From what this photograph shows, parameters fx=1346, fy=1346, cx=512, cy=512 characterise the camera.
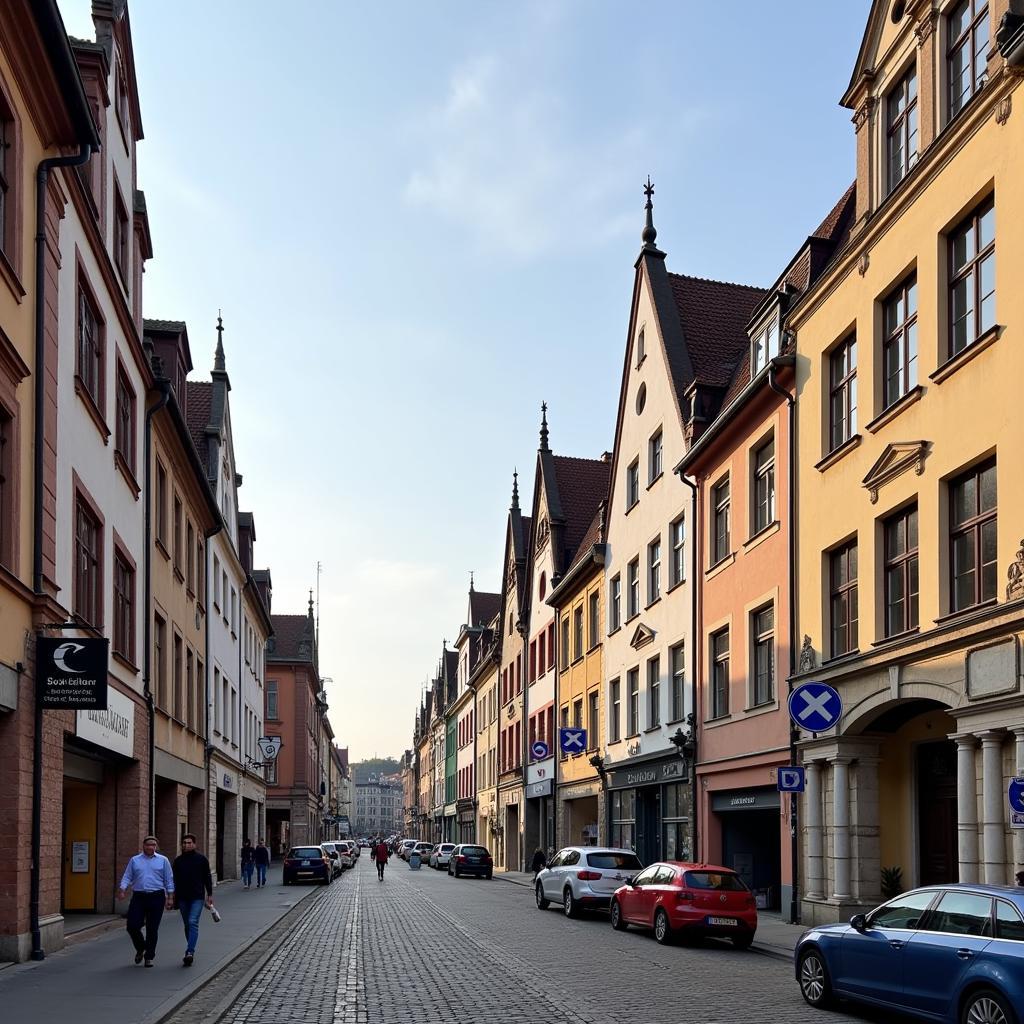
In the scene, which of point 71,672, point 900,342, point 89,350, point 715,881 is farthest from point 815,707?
point 89,350

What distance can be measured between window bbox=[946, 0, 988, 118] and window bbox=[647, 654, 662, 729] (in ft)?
59.9

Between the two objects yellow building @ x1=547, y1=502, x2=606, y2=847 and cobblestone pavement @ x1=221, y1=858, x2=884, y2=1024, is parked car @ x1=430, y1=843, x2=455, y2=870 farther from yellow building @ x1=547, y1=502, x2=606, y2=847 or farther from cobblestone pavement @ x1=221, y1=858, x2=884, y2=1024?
cobblestone pavement @ x1=221, y1=858, x2=884, y2=1024

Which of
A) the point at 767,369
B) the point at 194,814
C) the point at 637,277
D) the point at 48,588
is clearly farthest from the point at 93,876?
the point at 637,277

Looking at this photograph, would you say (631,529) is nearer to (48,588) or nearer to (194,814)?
(194,814)

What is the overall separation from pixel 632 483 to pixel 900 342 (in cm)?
1809

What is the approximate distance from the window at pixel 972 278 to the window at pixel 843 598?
4.81m

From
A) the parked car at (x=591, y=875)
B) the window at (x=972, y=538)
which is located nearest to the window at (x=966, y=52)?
the window at (x=972, y=538)

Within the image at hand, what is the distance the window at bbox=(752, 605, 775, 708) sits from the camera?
26.3m

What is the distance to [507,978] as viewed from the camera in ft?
51.9

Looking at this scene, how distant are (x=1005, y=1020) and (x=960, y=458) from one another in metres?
9.80

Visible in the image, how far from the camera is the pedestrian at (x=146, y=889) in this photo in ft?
52.7

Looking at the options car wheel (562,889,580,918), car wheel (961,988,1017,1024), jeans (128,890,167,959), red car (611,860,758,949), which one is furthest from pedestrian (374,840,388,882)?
car wheel (961,988,1017,1024)

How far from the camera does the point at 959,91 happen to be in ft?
63.6

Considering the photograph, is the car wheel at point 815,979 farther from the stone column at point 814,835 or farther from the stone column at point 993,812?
the stone column at point 814,835
